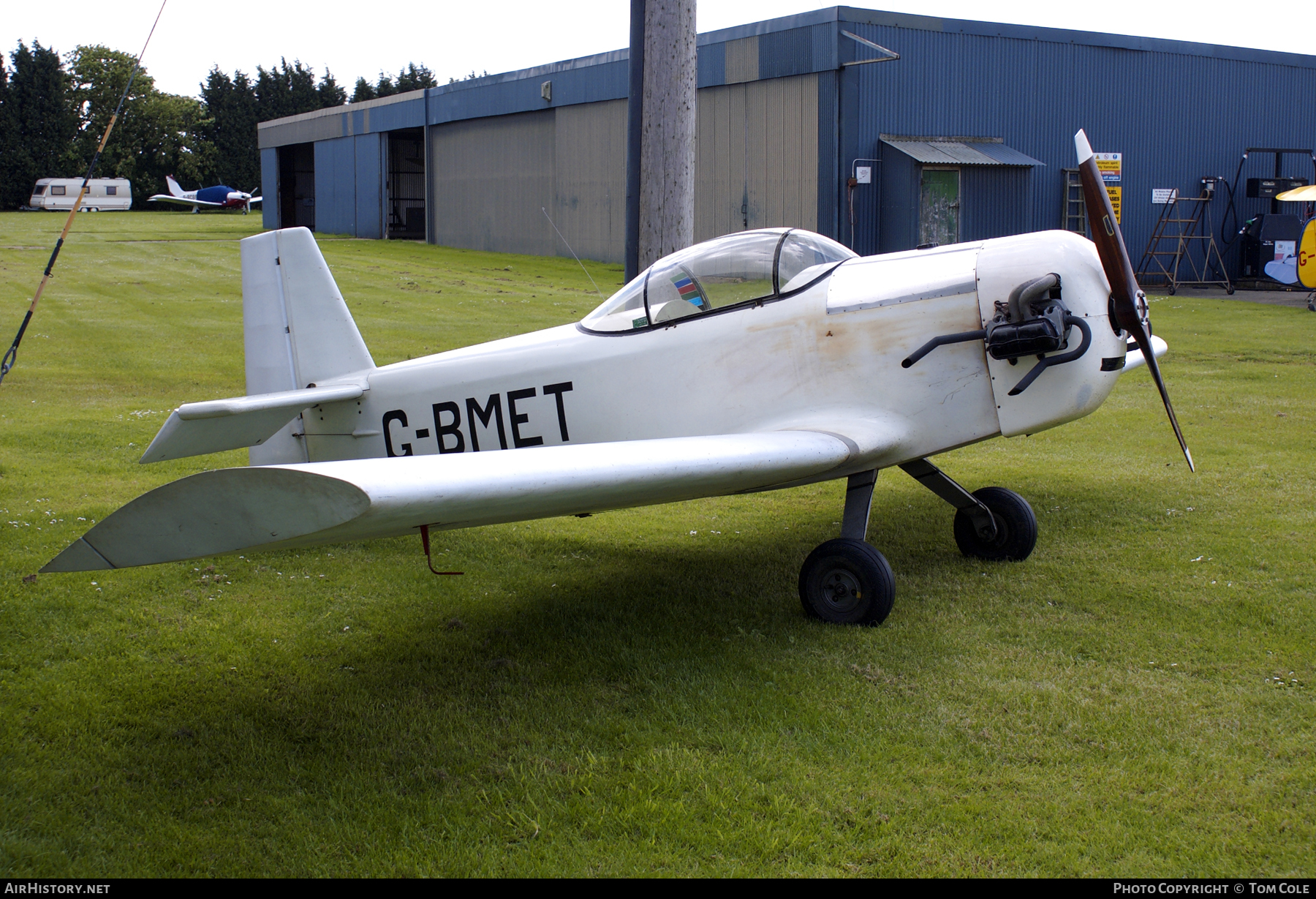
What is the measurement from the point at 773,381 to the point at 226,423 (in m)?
2.84

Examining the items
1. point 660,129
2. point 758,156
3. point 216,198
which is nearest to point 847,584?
point 660,129

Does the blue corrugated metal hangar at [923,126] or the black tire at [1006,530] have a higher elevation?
the blue corrugated metal hangar at [923,126]

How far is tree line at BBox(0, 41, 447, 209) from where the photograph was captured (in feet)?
225

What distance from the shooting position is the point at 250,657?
4.58 m

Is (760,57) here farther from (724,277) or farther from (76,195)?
(76,195)

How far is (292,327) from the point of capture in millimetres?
6176

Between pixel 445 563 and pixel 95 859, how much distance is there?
10.4ft

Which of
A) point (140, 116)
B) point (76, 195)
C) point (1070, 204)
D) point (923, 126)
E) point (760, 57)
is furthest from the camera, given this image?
point (140, 116)

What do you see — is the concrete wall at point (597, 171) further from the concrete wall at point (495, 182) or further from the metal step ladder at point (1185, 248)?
the metal step ladder at point (1185, 248)

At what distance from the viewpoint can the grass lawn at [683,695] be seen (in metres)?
3.07

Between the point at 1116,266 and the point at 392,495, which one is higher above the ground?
the point at 1116,266

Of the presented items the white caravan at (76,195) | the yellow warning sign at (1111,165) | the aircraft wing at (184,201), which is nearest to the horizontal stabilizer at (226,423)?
the yellow warning sign at (1111,165)

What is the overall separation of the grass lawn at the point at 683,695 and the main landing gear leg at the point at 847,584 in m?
0.10

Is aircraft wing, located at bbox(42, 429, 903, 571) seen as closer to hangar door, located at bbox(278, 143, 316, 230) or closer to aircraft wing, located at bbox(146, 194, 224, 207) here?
hangar door, located at bbox(278, 143, 316, 230)
